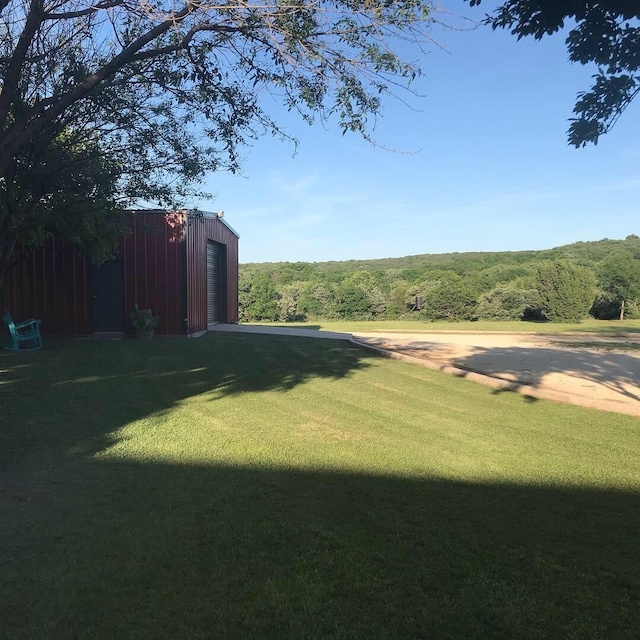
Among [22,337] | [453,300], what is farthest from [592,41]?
[453,300]

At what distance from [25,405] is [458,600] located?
593 centimetres

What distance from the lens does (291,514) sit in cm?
361

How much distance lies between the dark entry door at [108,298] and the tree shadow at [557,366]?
10.1 metres

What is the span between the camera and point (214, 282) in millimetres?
21484

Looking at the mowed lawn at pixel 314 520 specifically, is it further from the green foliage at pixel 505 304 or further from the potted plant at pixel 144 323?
the green foliage at pixel 505 304

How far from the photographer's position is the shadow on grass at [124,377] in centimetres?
579

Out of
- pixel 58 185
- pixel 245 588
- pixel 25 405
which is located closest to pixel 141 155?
pixel 58 185

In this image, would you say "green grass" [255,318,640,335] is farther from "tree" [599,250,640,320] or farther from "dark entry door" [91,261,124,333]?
"dark entry door" [91,261,124,333]

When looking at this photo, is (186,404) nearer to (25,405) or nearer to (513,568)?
(25,405)

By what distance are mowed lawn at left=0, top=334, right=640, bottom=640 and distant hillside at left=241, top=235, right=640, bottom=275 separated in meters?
41.9

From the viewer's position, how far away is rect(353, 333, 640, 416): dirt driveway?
25.6ft

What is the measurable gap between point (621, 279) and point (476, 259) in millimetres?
31782

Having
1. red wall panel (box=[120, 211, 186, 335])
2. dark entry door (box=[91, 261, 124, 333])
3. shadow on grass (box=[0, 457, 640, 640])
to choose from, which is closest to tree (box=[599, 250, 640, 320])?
red wall panel (box=[120, 211, 186, 335])

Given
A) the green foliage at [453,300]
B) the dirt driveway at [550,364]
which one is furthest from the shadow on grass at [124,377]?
the green foliage at [453,300]
